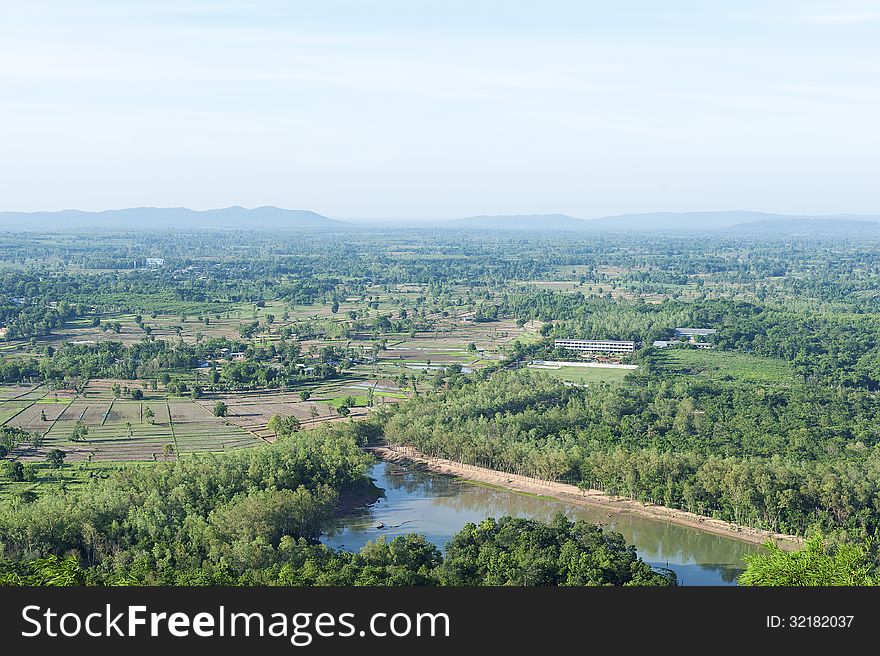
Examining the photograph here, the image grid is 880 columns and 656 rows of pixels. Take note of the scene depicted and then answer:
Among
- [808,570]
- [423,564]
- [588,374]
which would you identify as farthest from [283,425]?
[808,570]

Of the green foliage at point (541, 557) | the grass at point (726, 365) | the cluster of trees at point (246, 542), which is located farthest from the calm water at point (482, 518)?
the grass at point (726, 365)

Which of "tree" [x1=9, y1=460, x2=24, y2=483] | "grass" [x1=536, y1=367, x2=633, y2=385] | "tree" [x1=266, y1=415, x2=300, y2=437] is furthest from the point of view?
"grass" [x1=536, y1=367, x2=633, y2=385]

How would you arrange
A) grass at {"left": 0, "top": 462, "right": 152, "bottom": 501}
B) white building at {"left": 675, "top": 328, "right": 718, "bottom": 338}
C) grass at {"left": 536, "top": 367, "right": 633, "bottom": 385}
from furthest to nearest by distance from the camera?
white building at {"left": 675, "top": 328, "right": 718, "bottom": 338} < grass at {"left": 536, "top": 367, "right": 633, "bottom": 385} < grass at {"left": 0, "top": 462, "right": 152, "bottom": 501}

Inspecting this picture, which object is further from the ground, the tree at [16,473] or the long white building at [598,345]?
the long white building at [598,345]

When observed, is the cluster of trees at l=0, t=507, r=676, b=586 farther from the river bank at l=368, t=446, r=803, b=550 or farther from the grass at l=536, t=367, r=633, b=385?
the grass at l=536, t=367, r=633, b=385

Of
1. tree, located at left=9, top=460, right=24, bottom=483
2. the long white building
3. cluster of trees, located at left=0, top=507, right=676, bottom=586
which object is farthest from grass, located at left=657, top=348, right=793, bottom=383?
tree, located at left=9, top=460, right=24, bottom=483

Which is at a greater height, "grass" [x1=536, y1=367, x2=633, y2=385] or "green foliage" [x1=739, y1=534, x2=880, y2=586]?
"green foliage" [x1=739, y1=534, x2=880, y2=586]

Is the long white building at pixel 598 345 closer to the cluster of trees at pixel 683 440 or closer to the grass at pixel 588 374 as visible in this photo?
the grass at pixel 588 374
